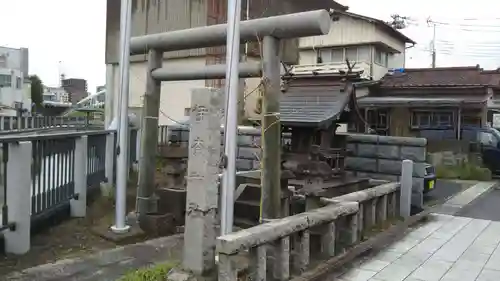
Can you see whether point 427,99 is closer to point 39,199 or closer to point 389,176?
point 389,176

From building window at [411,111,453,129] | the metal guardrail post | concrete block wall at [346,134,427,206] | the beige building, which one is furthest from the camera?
building window at [411,111,453,129]

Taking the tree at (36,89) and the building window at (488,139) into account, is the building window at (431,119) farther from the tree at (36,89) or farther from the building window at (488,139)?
the tree at (36,89)

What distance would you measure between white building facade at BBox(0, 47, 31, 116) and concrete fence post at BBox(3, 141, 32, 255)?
41.9 m

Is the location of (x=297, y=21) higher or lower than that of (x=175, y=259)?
higher

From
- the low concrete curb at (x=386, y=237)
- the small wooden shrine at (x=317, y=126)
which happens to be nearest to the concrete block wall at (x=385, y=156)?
the low concrete curb at (x=386, y=237)

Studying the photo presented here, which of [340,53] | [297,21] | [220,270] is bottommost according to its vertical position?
[220,270]

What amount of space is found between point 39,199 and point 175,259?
2349 mm

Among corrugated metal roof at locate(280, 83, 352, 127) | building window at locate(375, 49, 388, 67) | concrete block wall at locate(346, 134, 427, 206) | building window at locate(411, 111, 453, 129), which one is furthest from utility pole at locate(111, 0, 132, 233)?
building window at locate(375, 49, 388, 67)

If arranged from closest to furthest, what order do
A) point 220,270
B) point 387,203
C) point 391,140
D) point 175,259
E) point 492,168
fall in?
point 220,270, point 175,259, point 387,203, point 391,140, point 492,168

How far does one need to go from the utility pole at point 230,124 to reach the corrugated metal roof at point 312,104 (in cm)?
226

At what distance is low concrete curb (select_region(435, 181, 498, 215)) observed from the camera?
10.1 m

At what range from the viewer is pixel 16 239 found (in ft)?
19.1

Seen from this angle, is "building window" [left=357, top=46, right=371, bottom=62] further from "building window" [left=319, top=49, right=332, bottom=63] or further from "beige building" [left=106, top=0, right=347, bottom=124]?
"beige building" [left=106, top=0, right=347, bottom=124]

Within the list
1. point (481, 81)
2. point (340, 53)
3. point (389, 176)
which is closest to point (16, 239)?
point (389, 176)
